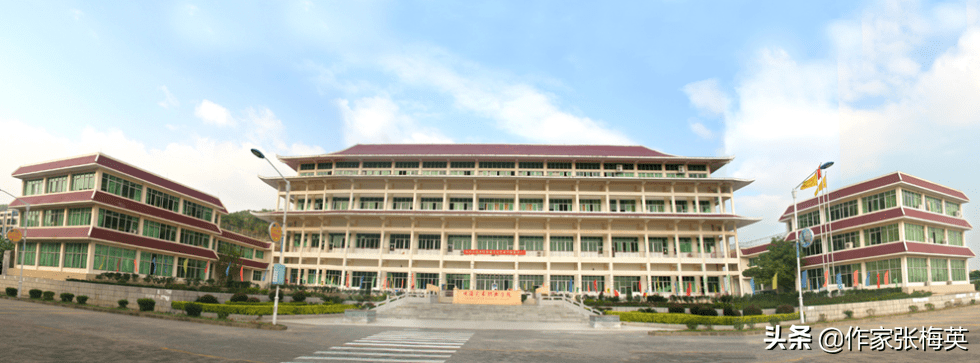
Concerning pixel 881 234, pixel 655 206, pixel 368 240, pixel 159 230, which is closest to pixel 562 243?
pixel 655 206

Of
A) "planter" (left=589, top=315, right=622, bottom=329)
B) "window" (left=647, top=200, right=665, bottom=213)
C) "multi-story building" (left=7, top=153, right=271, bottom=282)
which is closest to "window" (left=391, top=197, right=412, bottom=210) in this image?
"multi-story building" (left=7, top=153, right=271, bottom=282)

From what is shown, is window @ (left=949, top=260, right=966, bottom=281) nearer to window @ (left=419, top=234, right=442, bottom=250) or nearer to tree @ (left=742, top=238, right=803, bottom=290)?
tree @ (left=742, top=238, right=803, bottom=290)

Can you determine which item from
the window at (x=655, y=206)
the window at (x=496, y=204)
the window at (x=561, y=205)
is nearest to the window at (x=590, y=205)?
the window at (x=561, y=205)

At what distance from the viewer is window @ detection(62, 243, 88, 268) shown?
4283 centimetres

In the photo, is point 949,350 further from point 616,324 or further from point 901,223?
point 901,223

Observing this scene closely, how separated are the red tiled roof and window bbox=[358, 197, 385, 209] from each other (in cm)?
2706

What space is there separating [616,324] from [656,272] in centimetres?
3041

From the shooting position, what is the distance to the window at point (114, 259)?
143 ft

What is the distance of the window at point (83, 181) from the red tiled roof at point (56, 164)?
111cm

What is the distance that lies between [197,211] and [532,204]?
36.3 metres

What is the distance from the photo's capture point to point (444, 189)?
6191 cm

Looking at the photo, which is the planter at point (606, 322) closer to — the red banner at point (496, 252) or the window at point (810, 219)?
the red banner at point (496, 252)

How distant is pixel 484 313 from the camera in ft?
122

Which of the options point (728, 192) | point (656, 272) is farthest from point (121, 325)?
point (728, 192)
